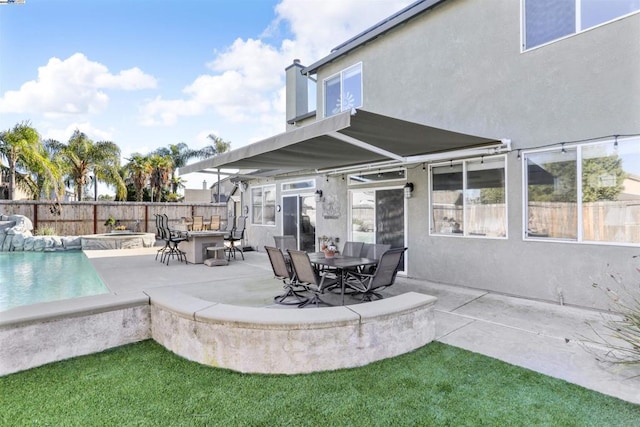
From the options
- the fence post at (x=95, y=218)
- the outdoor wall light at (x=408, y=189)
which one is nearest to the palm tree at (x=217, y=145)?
the fence post at (x=95, y=218)

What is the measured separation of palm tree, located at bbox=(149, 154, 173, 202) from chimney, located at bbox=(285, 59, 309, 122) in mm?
25844

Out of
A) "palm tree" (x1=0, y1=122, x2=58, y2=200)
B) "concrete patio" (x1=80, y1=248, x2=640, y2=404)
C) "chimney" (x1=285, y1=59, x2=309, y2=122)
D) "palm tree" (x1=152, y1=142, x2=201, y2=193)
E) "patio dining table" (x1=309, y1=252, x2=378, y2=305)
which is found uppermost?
"palm tree" (x1=152, y1=142, x2=201, y2=193)

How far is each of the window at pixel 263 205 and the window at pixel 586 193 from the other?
10.9 metres

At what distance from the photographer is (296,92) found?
50.6 feet

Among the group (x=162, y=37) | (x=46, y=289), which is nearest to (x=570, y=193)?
(x=46, y=289)

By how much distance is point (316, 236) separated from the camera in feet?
43.9

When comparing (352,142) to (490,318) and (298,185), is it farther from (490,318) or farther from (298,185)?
(298,185)

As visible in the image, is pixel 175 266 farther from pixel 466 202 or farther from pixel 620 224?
pixel 620 224

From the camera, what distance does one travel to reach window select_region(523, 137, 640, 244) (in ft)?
20.9

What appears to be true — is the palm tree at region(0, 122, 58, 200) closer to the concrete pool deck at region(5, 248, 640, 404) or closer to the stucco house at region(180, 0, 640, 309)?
the concrete pool deck at region(5, 248, 640, 404)

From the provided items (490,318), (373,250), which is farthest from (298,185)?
(490,318)

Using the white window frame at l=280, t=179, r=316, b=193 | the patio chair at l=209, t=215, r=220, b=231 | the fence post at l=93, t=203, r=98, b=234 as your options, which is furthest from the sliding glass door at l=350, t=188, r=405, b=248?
the fence post at l=93, t=203, r=98, b=234

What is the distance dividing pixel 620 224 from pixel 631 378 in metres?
3.54

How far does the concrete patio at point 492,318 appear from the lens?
4309 mm
